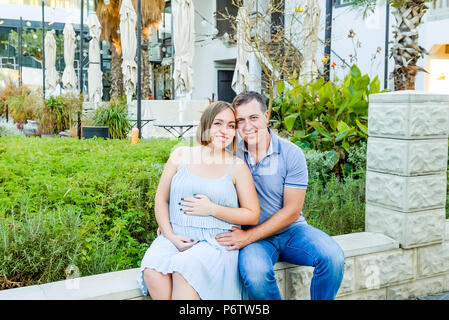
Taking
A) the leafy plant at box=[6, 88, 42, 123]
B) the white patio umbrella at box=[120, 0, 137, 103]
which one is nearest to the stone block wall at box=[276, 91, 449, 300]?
the white patio umbrella at box=[120, 0, 137, 103]

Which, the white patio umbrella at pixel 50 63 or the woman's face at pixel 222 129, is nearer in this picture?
the woman's face at pixel 222 129

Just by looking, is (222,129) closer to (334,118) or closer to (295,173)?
(295,173)

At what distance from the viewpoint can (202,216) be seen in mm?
2592

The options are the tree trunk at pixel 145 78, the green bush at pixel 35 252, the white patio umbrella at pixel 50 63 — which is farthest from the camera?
the tree trunk at pixel 145 78

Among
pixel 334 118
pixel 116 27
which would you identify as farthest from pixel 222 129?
pixel 116 27

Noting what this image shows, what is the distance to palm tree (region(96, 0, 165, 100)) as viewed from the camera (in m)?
18.1

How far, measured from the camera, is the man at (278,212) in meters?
2.62

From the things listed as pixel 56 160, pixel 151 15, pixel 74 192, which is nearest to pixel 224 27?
pixel 151 15

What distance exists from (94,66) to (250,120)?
12791mm

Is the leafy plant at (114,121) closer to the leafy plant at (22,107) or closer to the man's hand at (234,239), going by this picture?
the leafy plant at (22,107)

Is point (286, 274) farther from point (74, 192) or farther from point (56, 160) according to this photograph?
point (56, 160)

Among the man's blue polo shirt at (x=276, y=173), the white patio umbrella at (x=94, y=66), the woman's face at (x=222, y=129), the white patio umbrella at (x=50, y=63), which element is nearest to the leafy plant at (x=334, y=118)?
the man's blue polo shirt at (x=276, y=173)

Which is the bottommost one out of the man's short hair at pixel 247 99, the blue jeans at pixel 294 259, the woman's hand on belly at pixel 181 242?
the blue jeans at pixel 294 259
